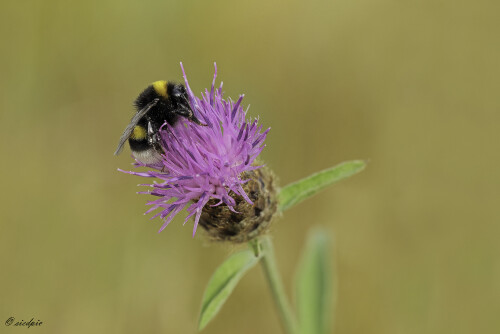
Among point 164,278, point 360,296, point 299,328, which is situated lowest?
point 360,296

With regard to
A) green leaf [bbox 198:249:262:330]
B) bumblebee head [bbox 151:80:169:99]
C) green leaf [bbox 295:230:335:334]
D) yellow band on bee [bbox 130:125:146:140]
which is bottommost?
green leaf [bbox 295:230:335:334]

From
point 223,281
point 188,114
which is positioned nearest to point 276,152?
→ point 223,281

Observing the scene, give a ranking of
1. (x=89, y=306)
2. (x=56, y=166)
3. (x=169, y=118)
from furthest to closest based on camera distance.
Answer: (x=56, y=166), (x=89, y=306), (x=169, y=118)

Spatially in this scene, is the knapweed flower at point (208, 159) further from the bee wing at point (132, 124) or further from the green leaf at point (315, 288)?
the green leaf at point (315, 288)

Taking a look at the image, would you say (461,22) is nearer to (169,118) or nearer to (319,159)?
(319,159)

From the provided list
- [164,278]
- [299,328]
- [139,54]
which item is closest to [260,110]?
[139,54]

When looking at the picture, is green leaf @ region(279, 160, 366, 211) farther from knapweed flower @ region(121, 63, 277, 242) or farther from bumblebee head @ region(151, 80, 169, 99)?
bumblebee head @ region(151, 80, 169, 99)

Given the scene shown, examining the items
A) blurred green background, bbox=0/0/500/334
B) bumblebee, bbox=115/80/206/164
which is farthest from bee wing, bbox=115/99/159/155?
blurred green background, bbox=0/0/500/334
